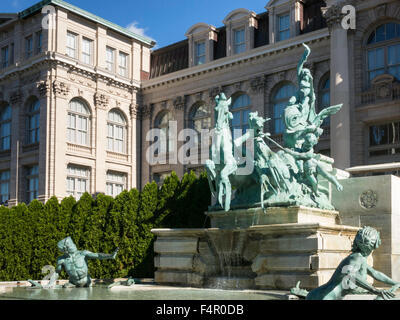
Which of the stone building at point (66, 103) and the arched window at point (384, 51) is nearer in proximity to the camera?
the arched window at point (384, 51)

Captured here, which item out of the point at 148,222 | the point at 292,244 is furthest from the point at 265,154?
the point at 148,222

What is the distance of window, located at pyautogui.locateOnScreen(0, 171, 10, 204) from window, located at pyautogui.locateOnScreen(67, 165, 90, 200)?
6.51m

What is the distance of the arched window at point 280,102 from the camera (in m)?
40.8

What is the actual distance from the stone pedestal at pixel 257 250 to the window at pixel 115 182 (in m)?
30.0

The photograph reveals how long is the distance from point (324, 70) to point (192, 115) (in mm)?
12496

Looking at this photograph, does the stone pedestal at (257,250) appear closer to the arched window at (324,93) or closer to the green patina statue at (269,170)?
the green patina statue at (269,170)

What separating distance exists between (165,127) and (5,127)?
43.0 feet

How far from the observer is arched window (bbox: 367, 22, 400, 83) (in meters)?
33.5

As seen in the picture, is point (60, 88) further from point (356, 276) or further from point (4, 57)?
point (356, 276)

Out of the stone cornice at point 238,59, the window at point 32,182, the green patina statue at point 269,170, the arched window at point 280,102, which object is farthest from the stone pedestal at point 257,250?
the window at point 32,182

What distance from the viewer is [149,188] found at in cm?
2666

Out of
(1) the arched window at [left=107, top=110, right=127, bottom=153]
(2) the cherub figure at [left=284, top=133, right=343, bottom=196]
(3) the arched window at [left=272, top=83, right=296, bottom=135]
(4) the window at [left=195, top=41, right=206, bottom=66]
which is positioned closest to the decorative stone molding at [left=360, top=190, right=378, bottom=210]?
(2) the cherub figure at [left=284, top=133, right=343, bottom=196]

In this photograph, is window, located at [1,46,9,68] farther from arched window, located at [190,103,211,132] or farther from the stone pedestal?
the stone pedestal

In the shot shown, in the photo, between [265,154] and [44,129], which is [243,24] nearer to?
[44,129]
